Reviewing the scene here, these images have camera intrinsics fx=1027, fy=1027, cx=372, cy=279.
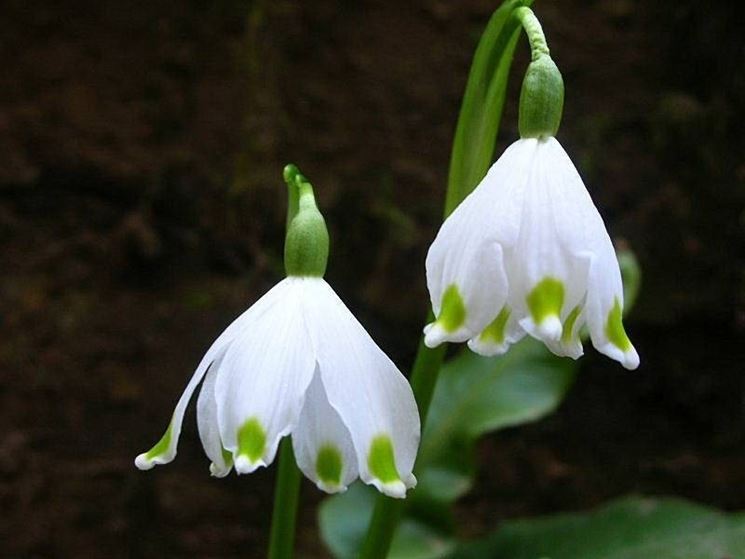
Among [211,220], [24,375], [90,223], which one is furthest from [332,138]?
[24,375]

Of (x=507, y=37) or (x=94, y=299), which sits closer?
(x=507, y=37)

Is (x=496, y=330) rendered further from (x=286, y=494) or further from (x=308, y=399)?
(x=286, y=494)

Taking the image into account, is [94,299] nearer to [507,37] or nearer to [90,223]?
[90,223]

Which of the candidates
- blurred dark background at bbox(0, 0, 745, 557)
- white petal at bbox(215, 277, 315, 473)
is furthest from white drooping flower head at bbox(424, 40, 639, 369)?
blurred dark background at bbox(0, 0, 745, 557)

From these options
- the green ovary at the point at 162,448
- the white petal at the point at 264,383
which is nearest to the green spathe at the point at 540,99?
the white petal at the point at 264,383

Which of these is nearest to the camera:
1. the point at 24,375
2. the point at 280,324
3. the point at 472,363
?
the point at 280,324

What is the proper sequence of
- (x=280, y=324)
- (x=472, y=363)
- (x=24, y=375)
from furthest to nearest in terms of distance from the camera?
(x=24, y=375), (x=472, y=363), (x=280, y=324)

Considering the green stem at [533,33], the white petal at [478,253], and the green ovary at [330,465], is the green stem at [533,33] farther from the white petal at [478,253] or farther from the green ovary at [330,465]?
the green ovary at [330,465]

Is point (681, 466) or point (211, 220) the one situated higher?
point (211, 220)
